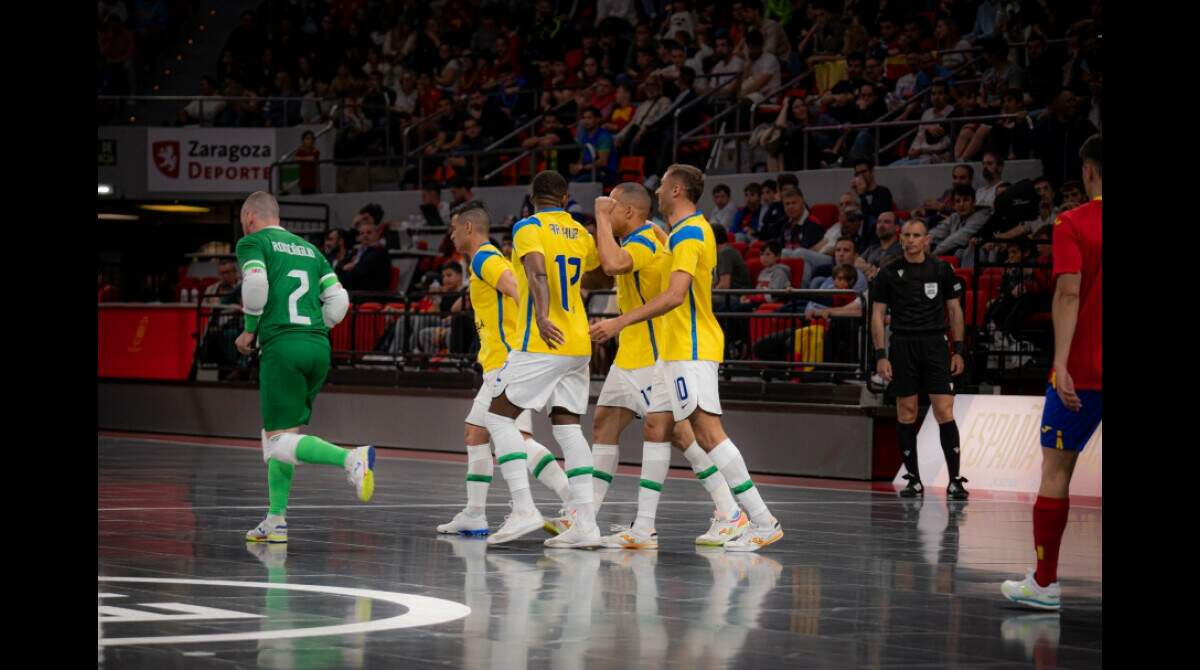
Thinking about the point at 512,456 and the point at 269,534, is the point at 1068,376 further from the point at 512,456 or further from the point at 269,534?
the point at 269,534

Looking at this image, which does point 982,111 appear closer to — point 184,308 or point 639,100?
point 639,100

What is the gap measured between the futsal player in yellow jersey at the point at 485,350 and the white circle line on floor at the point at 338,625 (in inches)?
99.1

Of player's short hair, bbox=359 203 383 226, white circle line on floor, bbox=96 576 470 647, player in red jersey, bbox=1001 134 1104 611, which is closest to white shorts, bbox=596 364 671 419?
white circle line on floor, bbox=96 576 470 647

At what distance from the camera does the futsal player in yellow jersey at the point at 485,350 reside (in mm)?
10539

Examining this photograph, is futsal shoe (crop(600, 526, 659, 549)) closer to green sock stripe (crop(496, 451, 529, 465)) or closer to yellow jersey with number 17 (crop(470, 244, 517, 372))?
green sock stripe (crop(496, 451, 529, 465))

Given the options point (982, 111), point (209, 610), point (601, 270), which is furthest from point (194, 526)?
point (982, 111)

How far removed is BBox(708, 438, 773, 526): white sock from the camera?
10078mm

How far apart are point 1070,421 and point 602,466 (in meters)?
3.77

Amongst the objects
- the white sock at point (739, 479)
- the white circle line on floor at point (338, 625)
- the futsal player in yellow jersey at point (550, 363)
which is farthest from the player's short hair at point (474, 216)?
the white circle line on floor at point (338, 625)

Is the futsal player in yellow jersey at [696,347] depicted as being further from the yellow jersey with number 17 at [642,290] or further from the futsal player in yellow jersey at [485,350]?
the futsal player in yellow jersey at [485,350]

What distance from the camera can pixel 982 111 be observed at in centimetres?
1997

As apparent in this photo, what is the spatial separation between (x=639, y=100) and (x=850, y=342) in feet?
29.1
